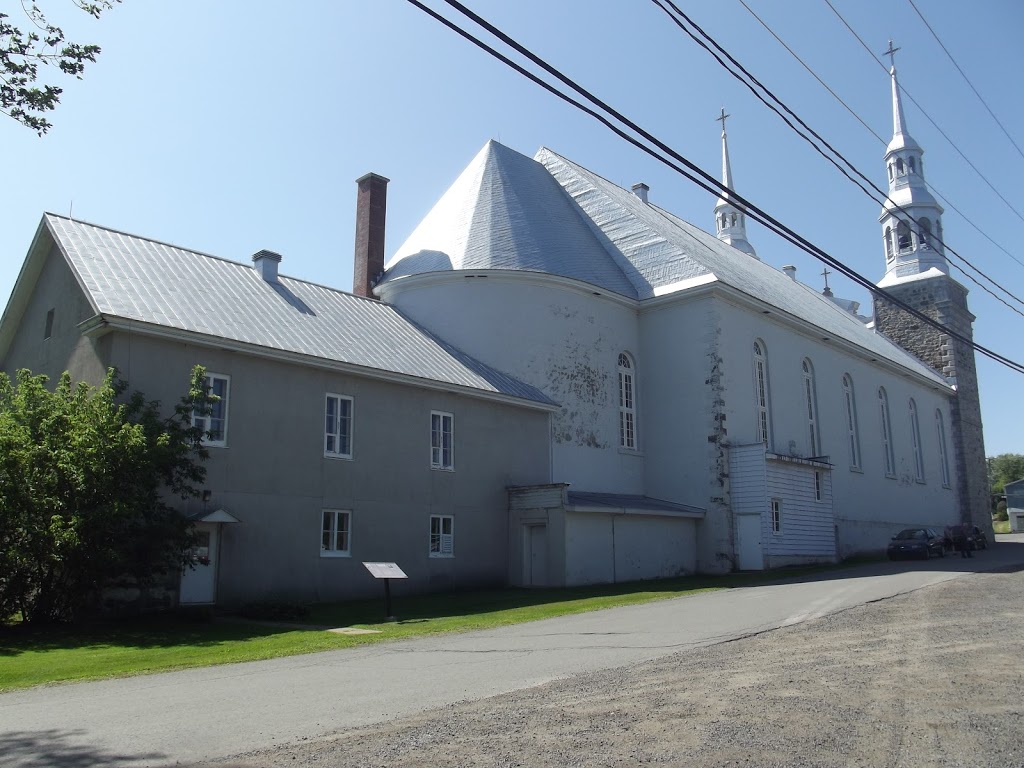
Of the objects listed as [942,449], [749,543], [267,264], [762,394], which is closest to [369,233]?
[267,264]

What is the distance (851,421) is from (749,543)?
13.8m

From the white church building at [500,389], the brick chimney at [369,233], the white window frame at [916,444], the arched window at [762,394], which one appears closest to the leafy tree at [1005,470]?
the white window frame at [916,444]

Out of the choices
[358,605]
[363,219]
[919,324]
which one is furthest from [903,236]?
[358,605]

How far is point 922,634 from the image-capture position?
38.0 feet

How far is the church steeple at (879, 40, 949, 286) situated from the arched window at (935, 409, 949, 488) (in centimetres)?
838

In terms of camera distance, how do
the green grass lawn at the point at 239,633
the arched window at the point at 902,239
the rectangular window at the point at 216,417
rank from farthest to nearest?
the arched window at the point at 902,239
the rectangular window at the point at 216,417
the green grass lawn at the point at 239,633

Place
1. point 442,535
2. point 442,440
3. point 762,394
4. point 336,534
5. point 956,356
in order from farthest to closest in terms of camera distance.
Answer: point 956,356 → point 762,394 → point 442,440 → point 442,535 → point 336,534

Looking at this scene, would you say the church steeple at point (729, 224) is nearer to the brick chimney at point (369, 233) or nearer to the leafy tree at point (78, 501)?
the brick chimney at point (369, 233)

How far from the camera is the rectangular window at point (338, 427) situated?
2158cm

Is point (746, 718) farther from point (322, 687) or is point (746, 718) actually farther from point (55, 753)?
point (55, 753)

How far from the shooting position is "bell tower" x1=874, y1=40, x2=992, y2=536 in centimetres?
4912

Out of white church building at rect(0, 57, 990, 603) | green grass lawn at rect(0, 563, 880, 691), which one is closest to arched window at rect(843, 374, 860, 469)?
white church building at rect(0, 57, 990, 603)

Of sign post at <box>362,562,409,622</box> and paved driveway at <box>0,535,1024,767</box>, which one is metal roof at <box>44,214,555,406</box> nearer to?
→ sign post at <box>362,562,409,622</box>

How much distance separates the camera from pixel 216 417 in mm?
19531
